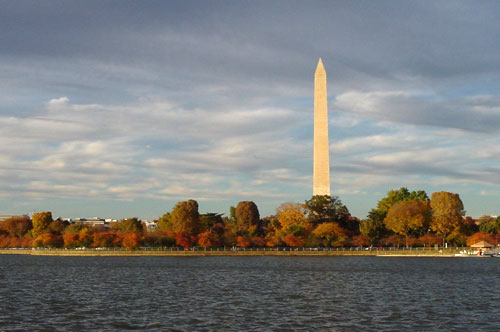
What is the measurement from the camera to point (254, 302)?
42031 mm

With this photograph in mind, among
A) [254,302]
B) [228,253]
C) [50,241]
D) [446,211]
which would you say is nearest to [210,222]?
[228,253]

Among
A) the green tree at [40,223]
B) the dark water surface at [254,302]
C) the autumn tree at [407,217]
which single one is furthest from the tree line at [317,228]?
A: the dark water surface at [254,302]

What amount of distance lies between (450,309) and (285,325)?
12.7 m

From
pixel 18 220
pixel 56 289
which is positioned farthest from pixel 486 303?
pixel 18 220

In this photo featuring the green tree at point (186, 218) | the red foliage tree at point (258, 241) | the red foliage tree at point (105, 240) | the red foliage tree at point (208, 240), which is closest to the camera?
the red foliage tree at point (208, 240)

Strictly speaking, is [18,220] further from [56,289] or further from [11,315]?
[11,315]

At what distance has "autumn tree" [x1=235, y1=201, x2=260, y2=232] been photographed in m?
139

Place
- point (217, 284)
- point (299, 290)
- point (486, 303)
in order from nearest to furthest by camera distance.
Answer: point (486, 303)
point (299, 290)
point (217, 284)

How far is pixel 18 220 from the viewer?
560 ft

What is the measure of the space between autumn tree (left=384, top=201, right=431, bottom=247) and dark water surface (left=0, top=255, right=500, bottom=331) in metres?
49.5

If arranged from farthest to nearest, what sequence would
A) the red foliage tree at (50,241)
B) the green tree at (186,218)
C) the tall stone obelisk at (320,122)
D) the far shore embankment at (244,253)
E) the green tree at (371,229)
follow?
1. the red foliage tree at (50,241)
2. the green tree at (186,218)
3. the green tree at (371,229)
4. the far shore embankment at (244,253)
5. the tall stone obelisk at (320,122)

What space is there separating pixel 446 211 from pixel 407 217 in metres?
7.18

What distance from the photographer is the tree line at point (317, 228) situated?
4567 inches

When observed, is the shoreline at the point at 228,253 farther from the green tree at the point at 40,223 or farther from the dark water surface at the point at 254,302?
the dark water surface at the point at 254,302
